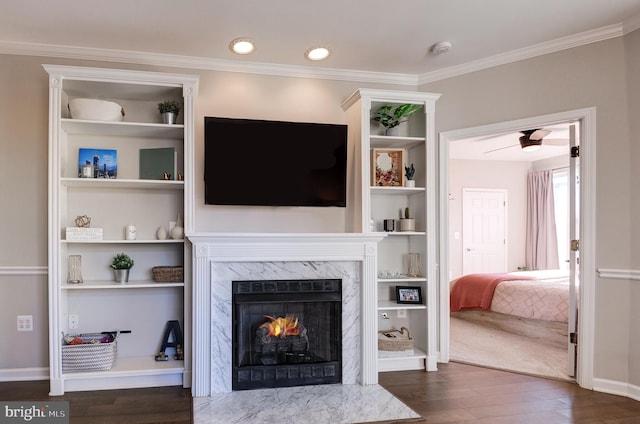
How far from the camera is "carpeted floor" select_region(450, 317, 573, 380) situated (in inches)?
147

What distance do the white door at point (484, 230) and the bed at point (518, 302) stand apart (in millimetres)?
1771

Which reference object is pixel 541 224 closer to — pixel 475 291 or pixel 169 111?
pixel 475 291

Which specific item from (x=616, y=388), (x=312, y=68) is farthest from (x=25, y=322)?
(x=616, y=388)

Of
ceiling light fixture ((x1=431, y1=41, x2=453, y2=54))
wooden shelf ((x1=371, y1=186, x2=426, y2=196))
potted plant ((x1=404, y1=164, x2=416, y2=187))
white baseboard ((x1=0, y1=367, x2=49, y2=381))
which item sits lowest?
white baseboard ((x1=0, y1=367, x2=49, y2=381))

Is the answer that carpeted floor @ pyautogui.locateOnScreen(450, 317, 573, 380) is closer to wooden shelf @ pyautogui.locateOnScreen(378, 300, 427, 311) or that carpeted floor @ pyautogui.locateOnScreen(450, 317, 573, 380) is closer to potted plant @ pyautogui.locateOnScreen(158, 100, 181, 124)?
wooden shelf @ pyautogui.locateOnScreen(378, 300, 427, 311)

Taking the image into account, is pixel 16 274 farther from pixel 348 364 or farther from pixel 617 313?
pixel 617 313

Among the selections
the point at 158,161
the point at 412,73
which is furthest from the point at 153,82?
the point at 412,73

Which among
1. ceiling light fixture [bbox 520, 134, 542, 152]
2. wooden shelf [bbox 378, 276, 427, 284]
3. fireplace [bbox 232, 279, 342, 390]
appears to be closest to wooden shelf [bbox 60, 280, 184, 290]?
fireplace [bbox 232, 279, 342, 390]

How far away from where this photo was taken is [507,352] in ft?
13.8

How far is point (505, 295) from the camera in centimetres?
520

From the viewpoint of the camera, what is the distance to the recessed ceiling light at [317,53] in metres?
3.44

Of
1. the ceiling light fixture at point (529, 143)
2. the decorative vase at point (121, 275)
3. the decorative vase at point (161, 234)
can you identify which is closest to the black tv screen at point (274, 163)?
the decorative vase at point (161, 234)

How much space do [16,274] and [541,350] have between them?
4.62m

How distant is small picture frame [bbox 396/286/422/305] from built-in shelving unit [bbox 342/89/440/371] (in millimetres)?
42
